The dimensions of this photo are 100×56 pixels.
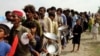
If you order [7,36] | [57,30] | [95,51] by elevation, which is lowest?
[95,51]

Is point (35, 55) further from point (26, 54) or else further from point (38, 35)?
point (38, 35)

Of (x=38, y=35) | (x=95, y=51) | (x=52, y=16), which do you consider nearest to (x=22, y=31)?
(x=38, y=35)

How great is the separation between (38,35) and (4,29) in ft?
6.42

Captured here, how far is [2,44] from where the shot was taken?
5.05 metres

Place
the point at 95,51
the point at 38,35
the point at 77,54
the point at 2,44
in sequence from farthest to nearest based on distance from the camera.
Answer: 1. the point at 95,51
2. the point at 77,54
3. the point at 38,35
4. the point at 2,44

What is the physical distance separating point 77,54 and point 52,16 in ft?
16.6

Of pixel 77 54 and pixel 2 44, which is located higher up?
pixel 2 44

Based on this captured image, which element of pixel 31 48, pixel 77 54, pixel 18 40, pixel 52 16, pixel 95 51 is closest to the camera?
pixel 18 40

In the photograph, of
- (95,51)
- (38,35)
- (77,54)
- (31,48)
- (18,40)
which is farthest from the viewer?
(95,51)

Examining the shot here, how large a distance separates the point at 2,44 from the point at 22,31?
1.92 ft

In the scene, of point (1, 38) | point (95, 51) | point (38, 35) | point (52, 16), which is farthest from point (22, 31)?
point (95, 51)

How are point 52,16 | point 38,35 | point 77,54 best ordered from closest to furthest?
point 38,35
point 52,16
point 77,54

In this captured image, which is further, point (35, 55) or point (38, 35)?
point (38, 35)

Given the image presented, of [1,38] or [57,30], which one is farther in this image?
[57,30]
